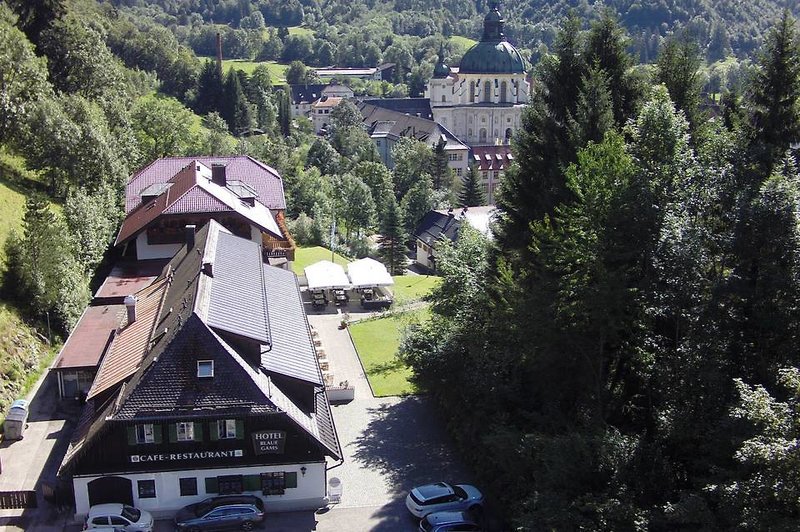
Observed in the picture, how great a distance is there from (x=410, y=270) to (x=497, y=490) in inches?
1902

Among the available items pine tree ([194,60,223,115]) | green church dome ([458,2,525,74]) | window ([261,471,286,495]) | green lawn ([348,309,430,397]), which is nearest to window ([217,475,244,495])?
window ([261,471,286,495])

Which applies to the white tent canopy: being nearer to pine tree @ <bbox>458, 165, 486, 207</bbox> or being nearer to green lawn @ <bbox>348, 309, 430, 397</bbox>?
green lawn @ <bbox>348, 309, 430, 397</bbox>

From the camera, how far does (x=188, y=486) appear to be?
25.5 metres

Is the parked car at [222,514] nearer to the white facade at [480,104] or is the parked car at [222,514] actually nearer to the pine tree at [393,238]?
the pine tree at [393,238]

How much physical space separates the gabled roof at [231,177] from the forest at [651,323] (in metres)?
22.1

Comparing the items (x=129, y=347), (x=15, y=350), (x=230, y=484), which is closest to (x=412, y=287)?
(x=15, y=350)

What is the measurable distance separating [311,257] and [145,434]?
35.4m

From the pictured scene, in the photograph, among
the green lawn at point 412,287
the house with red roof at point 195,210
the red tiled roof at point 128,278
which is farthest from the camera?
the green lawn at point 412,287

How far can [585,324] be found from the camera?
24.4m

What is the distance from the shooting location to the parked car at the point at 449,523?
24516mm

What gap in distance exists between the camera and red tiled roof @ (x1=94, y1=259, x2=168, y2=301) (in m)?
37.8

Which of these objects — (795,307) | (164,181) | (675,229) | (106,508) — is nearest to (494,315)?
(675,229)

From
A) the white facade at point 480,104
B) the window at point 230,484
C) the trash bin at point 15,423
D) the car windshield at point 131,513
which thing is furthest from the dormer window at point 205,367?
the white facade at point 480,104

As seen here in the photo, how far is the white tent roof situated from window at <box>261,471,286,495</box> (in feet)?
75.4
